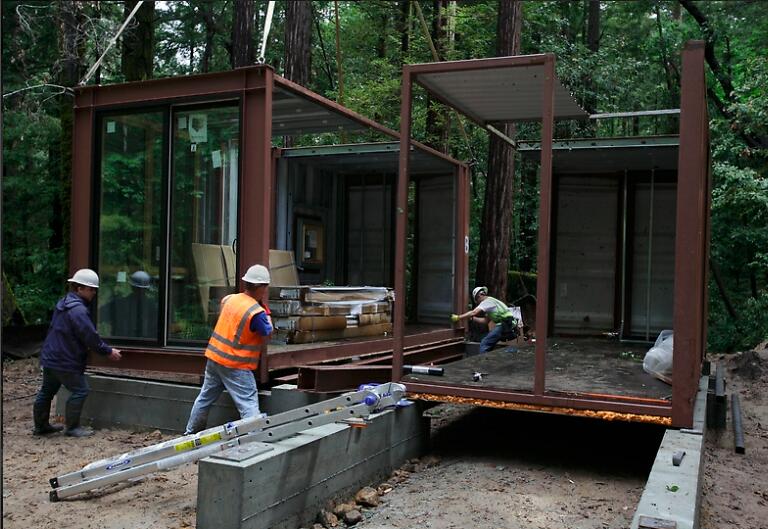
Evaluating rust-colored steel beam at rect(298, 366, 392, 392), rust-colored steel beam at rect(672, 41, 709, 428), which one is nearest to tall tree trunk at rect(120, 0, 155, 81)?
rust-colored steel beam at rect(298, 366, 392, 392)

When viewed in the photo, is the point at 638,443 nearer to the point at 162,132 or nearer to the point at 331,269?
the point at 162,132

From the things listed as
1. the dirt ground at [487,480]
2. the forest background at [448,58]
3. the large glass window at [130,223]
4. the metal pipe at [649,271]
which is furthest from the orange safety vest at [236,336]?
the metal pipe at [649,271]

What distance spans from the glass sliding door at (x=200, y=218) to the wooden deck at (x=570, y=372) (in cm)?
252

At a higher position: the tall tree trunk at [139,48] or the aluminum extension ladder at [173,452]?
the tall tree trunk at [139,48]

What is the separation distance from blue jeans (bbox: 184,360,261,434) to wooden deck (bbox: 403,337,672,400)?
153 centimetres

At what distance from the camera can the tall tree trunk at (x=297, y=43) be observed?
45.4 feet

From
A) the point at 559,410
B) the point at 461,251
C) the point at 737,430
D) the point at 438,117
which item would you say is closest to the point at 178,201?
the point at 559,410

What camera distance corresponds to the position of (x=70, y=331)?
7.86 meters

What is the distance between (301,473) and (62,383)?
4.03m

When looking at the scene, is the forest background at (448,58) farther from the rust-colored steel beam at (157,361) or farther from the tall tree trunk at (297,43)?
the rust-colored steel beam at (157,361)

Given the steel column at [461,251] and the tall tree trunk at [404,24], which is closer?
the steel column at [461,251]

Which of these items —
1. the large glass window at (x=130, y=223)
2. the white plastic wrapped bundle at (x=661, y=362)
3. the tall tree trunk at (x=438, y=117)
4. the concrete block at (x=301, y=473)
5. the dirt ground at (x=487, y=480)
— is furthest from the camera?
the tall tree trunk at (x=438, y=117)

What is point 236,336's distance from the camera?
6855mm

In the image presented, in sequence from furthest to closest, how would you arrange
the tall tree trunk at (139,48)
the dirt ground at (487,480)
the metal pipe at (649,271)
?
the tall tree trunk at (139,48)
the metal pipe at (649,271)
the dirt ground at (487,480)
